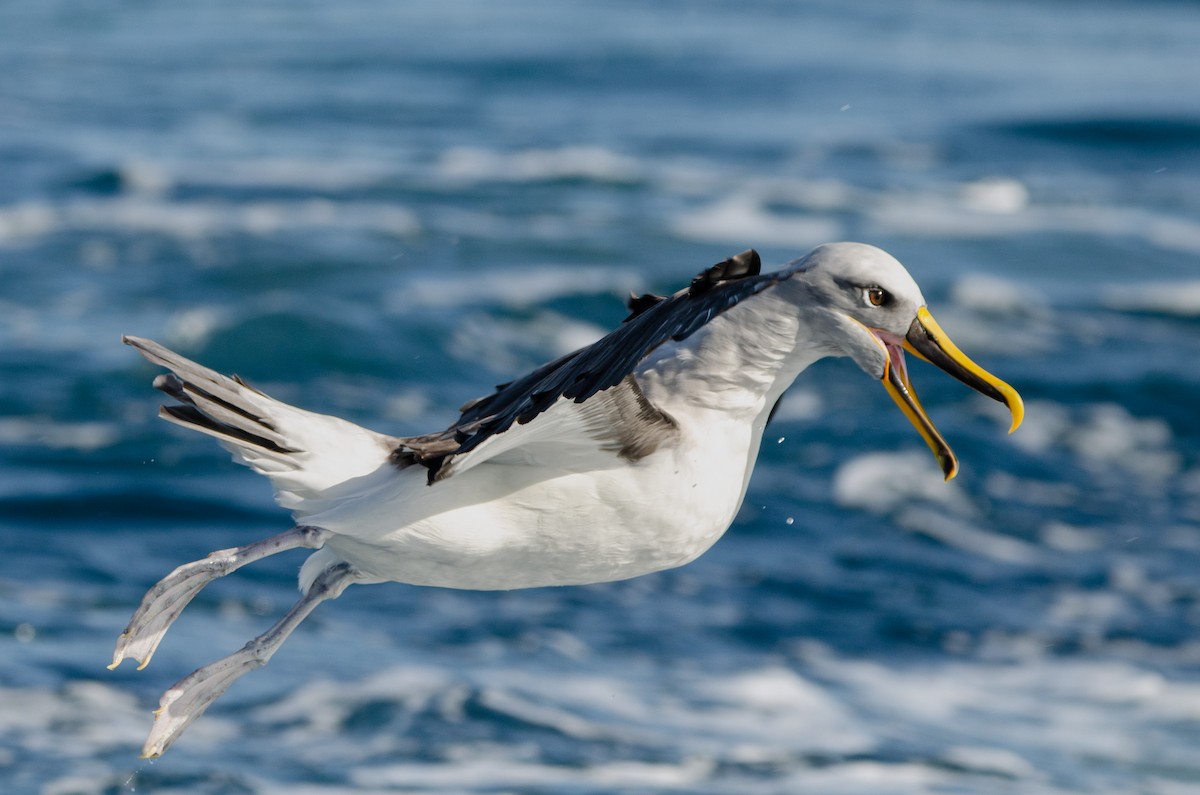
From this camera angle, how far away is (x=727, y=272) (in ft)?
23.2

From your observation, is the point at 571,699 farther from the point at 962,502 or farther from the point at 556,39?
the point at 556,39

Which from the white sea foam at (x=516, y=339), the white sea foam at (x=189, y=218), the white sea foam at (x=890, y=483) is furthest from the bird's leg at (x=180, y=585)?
the white sea foam at (x=189, y=218)

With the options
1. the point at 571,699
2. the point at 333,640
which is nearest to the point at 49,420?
the point at 333,640

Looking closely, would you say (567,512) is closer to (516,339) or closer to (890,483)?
(890,483)

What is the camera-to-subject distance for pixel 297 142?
34.2 m

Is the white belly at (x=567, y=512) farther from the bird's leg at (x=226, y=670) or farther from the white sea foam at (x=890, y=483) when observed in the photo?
the white sea foam at (x=890, y=483)

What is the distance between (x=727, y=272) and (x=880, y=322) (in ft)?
2.22

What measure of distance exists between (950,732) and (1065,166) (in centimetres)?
1958

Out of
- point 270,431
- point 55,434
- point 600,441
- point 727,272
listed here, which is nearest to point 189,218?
point 55,434

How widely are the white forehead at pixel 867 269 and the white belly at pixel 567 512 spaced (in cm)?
84

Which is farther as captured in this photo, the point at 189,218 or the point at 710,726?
the point at 189,218

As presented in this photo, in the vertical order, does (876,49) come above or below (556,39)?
above

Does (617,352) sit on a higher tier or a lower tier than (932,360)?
lower

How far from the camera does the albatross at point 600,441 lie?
692 centimetres
